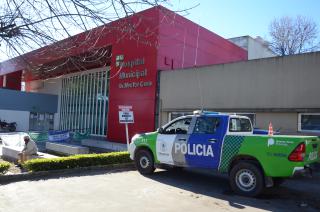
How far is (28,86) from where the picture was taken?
40.1m

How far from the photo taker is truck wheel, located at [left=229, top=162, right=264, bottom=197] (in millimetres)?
8625

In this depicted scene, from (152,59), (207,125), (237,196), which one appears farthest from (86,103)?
(237,196)

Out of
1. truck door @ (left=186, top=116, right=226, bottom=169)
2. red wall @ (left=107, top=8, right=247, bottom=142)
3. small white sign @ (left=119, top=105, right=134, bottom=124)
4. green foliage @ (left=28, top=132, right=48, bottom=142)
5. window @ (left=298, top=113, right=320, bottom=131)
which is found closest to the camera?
truck door @ (left=186, top=116, right=226, bottom=169)

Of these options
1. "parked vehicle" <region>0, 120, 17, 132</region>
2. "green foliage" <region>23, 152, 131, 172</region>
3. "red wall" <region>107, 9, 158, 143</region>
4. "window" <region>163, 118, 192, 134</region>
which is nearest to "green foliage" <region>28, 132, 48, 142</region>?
"red wall" <region>107, 9, 158, 143</region>

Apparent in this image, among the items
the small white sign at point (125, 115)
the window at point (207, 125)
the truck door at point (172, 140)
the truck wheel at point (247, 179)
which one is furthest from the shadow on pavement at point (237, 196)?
the small white sign at point (125, 115)

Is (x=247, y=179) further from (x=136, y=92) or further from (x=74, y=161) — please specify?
(x=136, y=92)

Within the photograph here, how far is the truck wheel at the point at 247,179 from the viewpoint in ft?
28.3

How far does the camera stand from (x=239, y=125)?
10.1 m

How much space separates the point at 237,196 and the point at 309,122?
702 cm

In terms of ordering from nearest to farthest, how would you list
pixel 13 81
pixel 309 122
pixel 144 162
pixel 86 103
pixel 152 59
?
pixel 144 162 → pixel 309 122 → pixel 152 59 → pixel 86 103 → pixel 13 81

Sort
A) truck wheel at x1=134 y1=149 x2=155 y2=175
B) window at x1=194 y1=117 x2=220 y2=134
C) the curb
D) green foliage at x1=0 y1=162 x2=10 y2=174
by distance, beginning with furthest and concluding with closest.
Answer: truck wheel at x1=134 y1=149 x2=155 y2=175 < green foliage at x1=0 y1=162 x2=10 y2=174 < the curb < window at x1=194 y1=117 x2=220 y2=134

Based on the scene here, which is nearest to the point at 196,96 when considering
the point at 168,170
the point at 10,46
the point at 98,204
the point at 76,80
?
the point at 168,170

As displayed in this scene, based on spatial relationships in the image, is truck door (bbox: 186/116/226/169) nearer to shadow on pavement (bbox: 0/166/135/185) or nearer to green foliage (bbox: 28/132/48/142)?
shadow on pavement (bbox: 0/166/135/185)

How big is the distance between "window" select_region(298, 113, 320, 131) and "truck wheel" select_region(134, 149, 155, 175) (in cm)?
673
